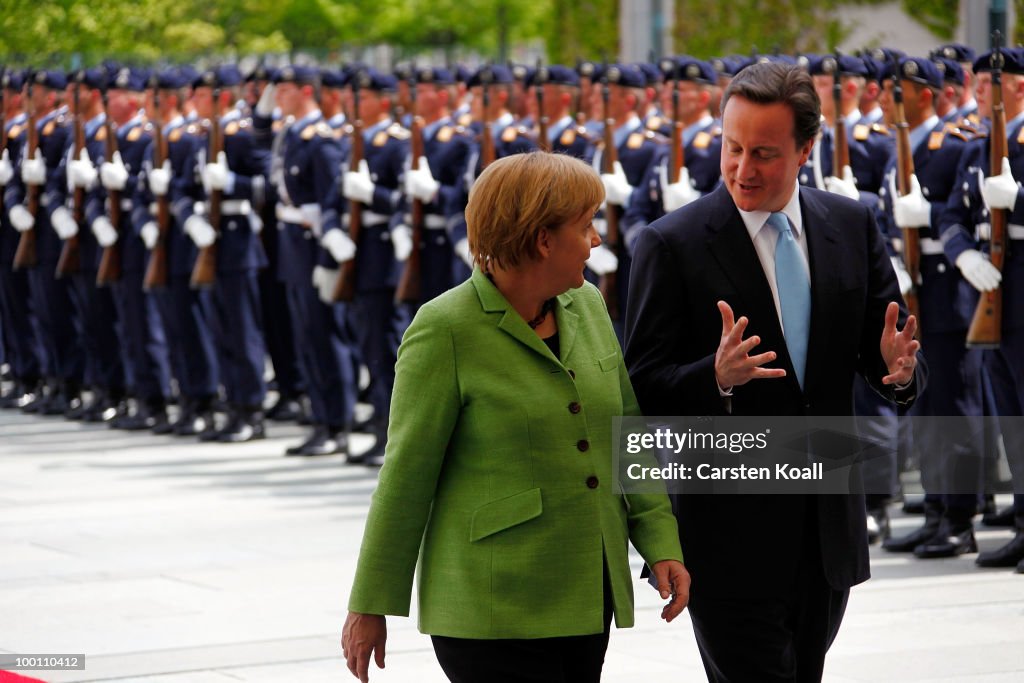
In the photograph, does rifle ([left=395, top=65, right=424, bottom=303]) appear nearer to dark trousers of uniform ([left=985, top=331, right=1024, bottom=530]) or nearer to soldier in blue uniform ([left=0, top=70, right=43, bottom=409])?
dark trousers of uniform ([left=985, top=331, right=1024, bottom=530])

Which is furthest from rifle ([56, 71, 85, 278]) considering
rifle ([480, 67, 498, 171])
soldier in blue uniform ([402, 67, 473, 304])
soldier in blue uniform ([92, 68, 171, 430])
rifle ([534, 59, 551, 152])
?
rifle ([534, 59, 551, 152])

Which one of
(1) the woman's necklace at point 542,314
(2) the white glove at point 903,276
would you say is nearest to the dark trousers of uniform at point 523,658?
(1) the woman's necklace at point 542,314

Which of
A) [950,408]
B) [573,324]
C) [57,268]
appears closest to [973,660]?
[950,408]

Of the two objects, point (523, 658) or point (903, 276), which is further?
point (903, 276)

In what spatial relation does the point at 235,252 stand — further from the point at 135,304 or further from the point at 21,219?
the point at 21,219

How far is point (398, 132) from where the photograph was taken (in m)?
11.1

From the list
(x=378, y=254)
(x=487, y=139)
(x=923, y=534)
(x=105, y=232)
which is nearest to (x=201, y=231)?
(x=105, y=232)

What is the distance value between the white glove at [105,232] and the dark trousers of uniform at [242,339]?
3.57 feet

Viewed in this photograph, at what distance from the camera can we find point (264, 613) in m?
6.81

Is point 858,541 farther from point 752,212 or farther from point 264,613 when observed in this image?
point 264,613

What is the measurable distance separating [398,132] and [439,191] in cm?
62

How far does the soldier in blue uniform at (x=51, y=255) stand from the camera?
45.9 ft

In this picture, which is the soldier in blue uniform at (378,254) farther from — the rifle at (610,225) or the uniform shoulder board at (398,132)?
the rifle at (610,225)

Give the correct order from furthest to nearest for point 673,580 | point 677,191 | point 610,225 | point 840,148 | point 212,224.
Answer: point 212,224, point 610,225, point 677,191, point 840,148, point 673,580
